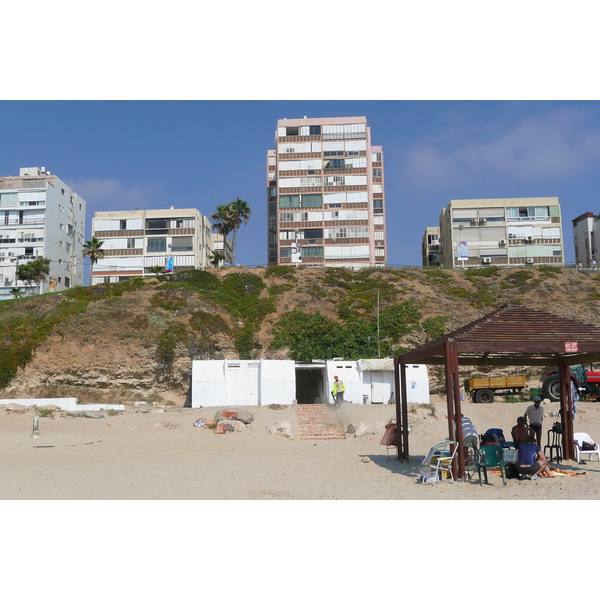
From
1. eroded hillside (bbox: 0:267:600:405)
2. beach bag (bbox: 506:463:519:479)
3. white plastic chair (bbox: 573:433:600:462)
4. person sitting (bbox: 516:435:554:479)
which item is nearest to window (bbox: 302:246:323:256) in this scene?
eroded hillside (bbox: 0:267:600:405)

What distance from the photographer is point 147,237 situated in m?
75.1

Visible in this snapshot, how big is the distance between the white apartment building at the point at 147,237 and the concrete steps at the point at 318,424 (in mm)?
50878

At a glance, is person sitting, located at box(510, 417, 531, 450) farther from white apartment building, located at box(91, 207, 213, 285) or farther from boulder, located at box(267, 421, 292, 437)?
white apartment building, located at box(91, 207, 213, 285)

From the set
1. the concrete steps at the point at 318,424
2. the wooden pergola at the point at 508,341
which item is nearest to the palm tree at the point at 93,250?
the concrete steps at the point at 318,424

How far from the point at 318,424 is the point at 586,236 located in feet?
213

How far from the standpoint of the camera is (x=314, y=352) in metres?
37.8

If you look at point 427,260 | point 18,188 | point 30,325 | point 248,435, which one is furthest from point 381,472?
point 427,260

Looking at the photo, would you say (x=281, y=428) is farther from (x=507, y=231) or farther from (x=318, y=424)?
(x=507, y=231)

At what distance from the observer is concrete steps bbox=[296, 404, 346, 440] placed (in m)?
22.4

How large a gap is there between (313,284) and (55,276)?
133 ft

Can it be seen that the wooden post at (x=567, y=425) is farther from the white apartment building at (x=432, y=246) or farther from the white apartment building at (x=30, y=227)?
the white apartment building at (x=432, y=246)

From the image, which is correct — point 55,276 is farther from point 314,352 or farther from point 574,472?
point 574,472

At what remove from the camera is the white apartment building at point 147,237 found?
74250 mm

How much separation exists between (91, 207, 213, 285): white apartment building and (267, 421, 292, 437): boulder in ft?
177
